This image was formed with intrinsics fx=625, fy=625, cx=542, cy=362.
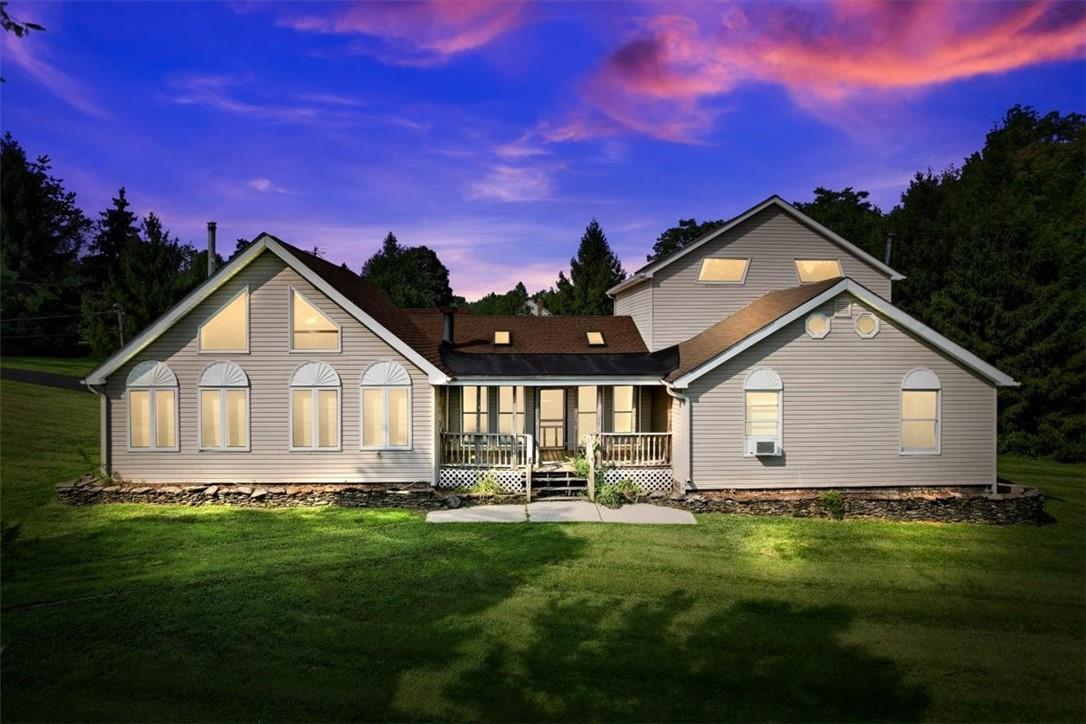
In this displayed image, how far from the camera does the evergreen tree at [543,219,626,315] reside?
53.2 metres

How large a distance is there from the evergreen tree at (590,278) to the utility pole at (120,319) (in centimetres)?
3241

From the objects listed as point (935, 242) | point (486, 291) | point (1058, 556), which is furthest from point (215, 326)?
point (486, 291)

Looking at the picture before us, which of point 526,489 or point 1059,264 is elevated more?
point 1059,264

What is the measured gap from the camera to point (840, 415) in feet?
51.8

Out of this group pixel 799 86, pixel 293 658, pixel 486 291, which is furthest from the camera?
pixel 486 291

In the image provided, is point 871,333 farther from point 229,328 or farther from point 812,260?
point 229,328

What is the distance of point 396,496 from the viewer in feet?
51.4

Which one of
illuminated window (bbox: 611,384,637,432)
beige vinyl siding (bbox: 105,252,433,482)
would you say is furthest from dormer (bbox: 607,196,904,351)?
beige vinyl siding (bbox: 105,252,433,482)

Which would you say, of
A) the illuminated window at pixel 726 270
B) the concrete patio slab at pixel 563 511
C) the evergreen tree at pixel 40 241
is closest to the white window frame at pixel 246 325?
the concrete patio slab at pixel 563 511

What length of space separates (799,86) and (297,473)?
1782 centimetres

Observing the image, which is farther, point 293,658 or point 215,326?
point 215,326

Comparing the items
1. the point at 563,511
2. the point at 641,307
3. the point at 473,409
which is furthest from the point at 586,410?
the point at 563,511

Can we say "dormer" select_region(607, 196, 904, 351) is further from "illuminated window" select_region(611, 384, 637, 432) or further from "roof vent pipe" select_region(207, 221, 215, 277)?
"roof vent pipe" select_region(207, 221, 215, 277)

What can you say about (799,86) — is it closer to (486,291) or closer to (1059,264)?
(1059,264)
